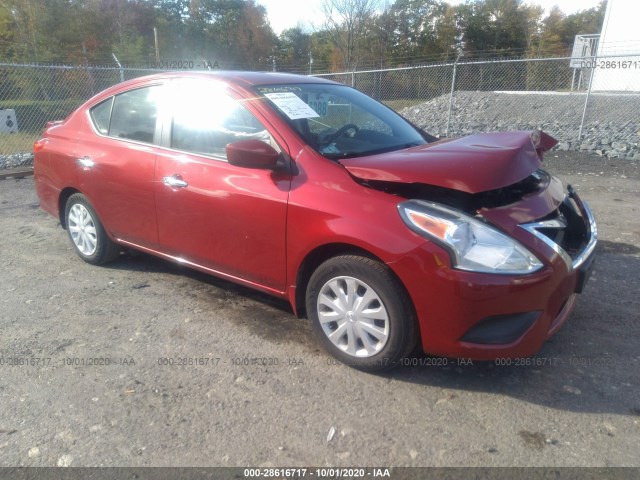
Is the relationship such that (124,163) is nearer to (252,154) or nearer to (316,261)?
(252,154)

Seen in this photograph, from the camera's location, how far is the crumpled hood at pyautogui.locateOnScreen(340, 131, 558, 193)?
2750mm

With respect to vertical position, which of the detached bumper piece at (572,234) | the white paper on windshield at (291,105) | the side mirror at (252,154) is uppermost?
the white paper on windshield at (291,105)

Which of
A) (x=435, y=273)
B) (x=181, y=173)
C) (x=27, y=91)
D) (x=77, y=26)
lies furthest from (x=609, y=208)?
(x=77, y=26)

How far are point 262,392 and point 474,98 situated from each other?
60.2ft

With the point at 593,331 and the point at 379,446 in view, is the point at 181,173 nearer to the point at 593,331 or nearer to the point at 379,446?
the point at 379,446

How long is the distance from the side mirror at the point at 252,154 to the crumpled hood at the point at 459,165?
43cm

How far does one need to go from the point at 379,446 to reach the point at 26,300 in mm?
3119

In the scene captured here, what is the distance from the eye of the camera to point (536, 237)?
274 centimetres

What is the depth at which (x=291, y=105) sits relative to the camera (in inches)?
142

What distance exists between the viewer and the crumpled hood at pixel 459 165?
2.75m

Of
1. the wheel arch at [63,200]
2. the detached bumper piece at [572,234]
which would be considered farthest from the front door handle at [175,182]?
the detached bumper piece at [572,234]

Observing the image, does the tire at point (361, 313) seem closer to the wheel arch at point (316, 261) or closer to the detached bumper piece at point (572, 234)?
the wheel arch at point (316, 261)

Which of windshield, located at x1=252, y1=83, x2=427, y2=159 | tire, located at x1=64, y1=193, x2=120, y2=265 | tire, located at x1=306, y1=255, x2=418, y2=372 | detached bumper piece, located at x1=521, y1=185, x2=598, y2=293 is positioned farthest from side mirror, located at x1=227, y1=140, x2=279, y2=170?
tire, located at x1=64, y1=193, x2=120, y2=265

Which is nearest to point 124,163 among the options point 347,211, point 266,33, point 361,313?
point 347,211
